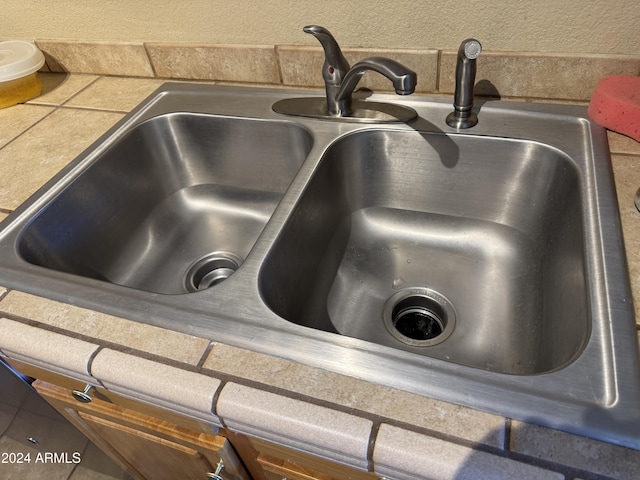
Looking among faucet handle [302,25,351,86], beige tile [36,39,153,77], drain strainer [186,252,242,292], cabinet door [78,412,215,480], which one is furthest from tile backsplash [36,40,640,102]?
cabinet door [78,412,215,480]

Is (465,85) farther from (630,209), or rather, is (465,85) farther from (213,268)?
(213,268)

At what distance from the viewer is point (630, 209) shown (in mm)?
592

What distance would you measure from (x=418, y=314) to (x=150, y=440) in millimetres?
480

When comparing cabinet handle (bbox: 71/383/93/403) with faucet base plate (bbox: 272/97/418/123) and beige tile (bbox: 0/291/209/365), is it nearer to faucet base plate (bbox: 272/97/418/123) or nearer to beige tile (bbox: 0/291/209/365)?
beige tile (bbox: 0/291/209/365)

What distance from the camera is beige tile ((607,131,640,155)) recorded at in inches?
27.0

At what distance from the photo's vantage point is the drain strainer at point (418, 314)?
73 cm

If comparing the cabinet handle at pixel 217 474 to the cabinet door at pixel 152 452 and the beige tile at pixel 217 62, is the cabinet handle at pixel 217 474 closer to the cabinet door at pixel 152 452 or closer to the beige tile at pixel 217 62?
the cabinet door at pixel 152 452

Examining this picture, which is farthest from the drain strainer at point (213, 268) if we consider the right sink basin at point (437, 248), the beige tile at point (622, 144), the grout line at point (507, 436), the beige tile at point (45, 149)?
the beige tile at point (622, 144)

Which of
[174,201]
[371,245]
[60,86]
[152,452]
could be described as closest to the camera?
[152,452]

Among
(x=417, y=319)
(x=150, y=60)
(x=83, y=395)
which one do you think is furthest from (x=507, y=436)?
(x=150, y=60)

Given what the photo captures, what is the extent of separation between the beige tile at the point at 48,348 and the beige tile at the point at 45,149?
11.2 inches

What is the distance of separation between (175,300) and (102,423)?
34cm

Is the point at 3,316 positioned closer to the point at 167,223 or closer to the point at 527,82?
the point at 167,223

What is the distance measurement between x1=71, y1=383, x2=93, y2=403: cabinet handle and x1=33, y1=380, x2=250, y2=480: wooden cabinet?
11 millimetres
